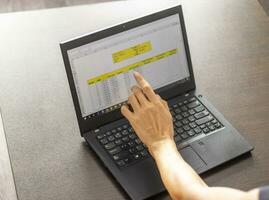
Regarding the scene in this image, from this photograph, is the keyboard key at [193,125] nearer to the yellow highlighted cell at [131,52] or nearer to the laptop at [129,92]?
the laptop at [129,92]

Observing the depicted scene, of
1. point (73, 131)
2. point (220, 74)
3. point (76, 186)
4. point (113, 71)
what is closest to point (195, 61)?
point (220, 74)

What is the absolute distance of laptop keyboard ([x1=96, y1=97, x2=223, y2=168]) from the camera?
121 cm

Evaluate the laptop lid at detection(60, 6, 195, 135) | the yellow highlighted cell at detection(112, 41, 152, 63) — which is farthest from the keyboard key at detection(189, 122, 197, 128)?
the yellow highlighted cell at detection(112, 41, 152, 63)

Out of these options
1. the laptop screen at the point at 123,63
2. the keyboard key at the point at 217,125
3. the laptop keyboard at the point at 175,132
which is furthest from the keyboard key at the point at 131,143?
the keyboard key at the point at 217,125

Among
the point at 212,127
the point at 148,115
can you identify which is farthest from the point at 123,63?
the point at 212,127

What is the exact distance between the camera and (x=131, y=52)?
49.8 inches

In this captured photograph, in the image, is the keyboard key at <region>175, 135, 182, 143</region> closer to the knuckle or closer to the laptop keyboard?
the laptop keyboard

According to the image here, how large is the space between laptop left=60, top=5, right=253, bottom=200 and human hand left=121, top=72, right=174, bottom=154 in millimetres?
46

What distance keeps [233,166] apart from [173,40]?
1.14 feet

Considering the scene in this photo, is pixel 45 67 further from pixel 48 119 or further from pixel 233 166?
pixel 233 166

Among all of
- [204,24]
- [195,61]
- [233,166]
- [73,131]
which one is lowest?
[233,166]

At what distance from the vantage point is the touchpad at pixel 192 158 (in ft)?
3.92

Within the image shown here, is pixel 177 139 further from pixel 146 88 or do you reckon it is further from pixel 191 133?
pixel 146 88

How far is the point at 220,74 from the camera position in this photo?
1.43 metres
